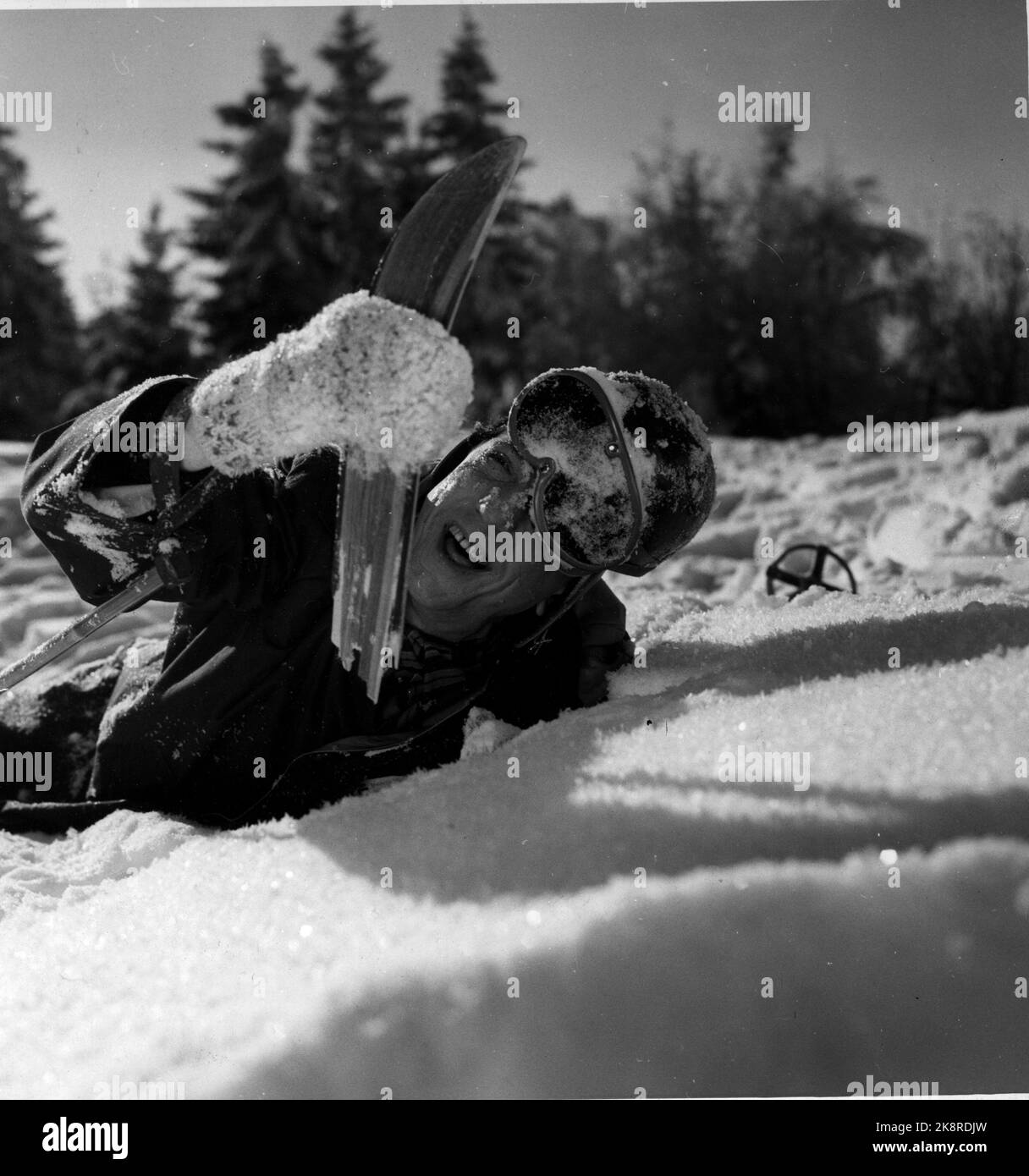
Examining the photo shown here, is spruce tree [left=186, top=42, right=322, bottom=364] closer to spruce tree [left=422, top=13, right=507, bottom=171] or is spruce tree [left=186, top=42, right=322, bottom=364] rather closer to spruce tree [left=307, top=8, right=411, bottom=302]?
spruce tree [left=307, top=8, right=411, bottom=302]

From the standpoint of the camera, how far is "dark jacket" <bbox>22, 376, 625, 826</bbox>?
1.11 m

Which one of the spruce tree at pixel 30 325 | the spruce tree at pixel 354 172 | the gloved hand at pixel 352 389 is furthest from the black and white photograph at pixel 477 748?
the spruce tree at pixel 354 172

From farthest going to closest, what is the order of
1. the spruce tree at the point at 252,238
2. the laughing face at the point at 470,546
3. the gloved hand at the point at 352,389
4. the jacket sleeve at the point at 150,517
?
the spruce tree at the point at 252,238, the laughing face at the point at 470,546, the jacket sleeve at the point at 150,517, the gloved hand at the point at 352,389

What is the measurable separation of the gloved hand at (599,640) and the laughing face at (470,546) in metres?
0.09

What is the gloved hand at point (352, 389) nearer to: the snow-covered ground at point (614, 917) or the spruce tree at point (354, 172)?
the snow-covered ground at point (614, 917)

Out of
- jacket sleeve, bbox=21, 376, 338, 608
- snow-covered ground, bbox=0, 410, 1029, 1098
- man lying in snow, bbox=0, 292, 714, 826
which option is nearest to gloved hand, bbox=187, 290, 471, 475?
man lying in snow, bbox=0, 292, 714, 826

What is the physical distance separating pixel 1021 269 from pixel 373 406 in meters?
2.14

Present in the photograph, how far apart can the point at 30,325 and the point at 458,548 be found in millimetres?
6837

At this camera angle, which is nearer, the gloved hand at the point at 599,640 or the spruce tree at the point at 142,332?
the gloved hand at the point at 599,640

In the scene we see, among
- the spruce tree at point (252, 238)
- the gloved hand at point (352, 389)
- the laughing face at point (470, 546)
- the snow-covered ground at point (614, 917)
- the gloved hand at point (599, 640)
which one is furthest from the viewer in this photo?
the spruce tree at point (252, 238)

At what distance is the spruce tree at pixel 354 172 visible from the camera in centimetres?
610

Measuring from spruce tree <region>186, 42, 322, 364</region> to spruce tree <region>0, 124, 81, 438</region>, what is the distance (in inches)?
41.0

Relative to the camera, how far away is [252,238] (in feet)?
21.8
